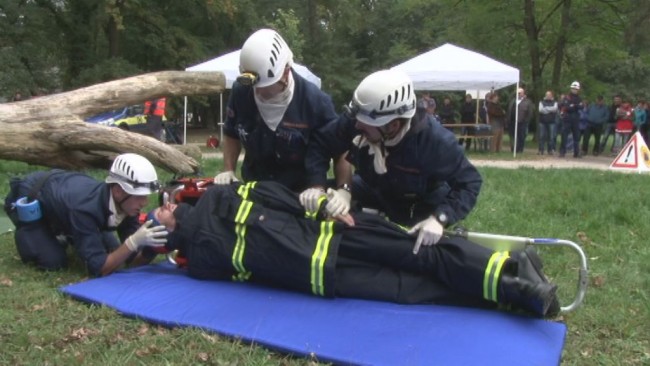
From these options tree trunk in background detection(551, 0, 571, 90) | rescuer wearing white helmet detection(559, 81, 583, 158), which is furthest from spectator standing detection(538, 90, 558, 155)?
tree trunk in background detection(551, 0, 571, 90)

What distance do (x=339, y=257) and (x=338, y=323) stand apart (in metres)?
0.53

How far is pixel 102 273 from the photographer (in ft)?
13.9

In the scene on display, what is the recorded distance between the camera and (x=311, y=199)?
3.88 m

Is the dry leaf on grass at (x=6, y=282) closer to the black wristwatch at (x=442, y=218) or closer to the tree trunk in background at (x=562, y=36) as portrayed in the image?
the black wristwatch at (x=442, y=218)

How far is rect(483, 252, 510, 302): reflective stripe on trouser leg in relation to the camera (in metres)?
3.48

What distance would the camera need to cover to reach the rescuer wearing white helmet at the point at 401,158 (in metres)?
3.64

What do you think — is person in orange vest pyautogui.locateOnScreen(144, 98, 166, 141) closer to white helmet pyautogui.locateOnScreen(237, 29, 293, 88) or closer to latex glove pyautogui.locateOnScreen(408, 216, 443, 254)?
white helmet pyautogui.locateOnScreen(237, 29, 293, 88)

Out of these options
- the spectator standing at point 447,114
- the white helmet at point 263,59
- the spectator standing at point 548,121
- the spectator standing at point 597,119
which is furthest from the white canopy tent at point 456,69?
the white helmet at point 263,59

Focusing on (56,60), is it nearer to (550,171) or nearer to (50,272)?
(550,171)

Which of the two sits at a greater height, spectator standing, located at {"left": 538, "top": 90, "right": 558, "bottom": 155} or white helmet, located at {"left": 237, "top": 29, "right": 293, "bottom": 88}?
white helmet, located at {"left": 237, "top": 29, "right": 293, "bottom": 88}

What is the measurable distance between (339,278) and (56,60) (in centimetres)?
2599

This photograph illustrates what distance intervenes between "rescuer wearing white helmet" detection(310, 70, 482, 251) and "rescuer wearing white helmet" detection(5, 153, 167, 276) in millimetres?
1127

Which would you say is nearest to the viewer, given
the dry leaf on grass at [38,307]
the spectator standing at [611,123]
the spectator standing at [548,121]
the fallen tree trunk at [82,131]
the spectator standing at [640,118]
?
the dry leaf on grass at [38,307]

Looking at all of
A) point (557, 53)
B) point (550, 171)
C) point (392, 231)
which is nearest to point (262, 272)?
point (392, 231)
